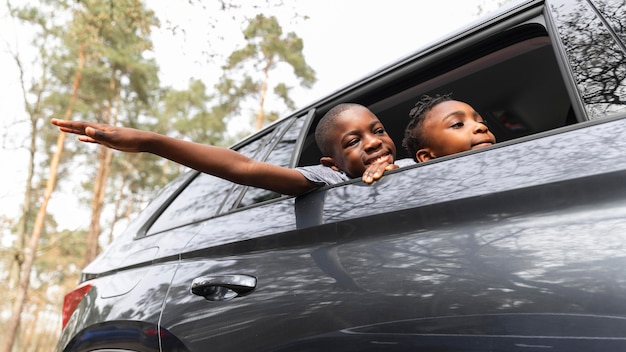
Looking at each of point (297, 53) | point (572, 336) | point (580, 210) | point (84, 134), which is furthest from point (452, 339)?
point (297, 53)

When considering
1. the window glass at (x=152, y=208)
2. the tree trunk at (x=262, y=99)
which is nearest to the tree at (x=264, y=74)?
the tree trunk at (x=262, y=99)

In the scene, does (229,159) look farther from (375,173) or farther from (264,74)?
(264,74)

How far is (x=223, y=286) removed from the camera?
1367 millimetres

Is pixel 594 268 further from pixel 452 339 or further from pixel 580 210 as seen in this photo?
pixel 452 339

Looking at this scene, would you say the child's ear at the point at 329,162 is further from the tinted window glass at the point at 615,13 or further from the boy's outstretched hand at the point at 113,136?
the tinted window glass at the point at 615,13

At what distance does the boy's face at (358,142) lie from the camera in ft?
5.52

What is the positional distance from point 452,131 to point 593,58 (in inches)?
21.2

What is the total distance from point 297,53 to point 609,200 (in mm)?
15693

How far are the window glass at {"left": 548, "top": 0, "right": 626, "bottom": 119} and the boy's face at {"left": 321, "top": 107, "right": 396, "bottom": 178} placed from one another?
744 mm

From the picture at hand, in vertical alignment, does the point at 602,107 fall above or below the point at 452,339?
above

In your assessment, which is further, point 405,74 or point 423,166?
point 405,74

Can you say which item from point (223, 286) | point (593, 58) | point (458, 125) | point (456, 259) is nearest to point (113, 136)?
point (223, 286)

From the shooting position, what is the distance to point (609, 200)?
791mm

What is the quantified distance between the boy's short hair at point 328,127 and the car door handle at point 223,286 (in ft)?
2.26
